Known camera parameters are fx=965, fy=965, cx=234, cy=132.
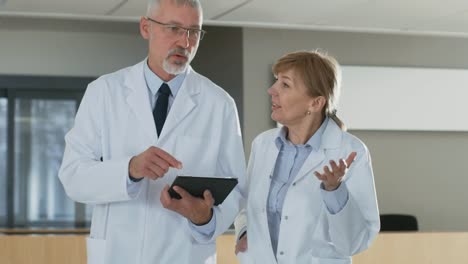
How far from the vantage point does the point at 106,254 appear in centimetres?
313

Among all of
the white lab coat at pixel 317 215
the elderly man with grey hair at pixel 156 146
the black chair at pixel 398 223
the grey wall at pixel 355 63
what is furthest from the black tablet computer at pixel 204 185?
the grey wall at pixel 355 63

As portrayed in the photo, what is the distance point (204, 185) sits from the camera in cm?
297

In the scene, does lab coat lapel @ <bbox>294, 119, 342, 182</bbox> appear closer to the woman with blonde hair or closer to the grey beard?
the woman with blonde hair

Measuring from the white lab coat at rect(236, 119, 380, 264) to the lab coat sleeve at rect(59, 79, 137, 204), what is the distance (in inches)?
24.1

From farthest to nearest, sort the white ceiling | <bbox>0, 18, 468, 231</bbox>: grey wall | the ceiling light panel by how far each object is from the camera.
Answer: <bbox>0, 18, 468, 231</bbox>: grey wall, the white ceiling, the ceiling light panel

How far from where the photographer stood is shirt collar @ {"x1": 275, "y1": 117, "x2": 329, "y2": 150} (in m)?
3.45

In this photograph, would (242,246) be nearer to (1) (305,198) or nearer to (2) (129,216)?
(1) (305,198)

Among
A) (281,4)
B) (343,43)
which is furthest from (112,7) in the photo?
(343,43)

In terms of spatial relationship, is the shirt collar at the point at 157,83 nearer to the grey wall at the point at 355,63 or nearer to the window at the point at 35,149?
the grey wall at the point at 355,63

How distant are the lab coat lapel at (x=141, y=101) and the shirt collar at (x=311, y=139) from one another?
55 cm

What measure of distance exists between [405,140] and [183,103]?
23.5ft

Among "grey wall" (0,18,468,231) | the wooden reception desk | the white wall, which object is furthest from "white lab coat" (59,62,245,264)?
the white wall

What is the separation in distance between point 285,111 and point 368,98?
649cm

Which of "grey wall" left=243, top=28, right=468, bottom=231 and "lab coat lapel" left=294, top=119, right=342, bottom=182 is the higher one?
"grey wall" left=243, top=28, right=468, bottom=231
